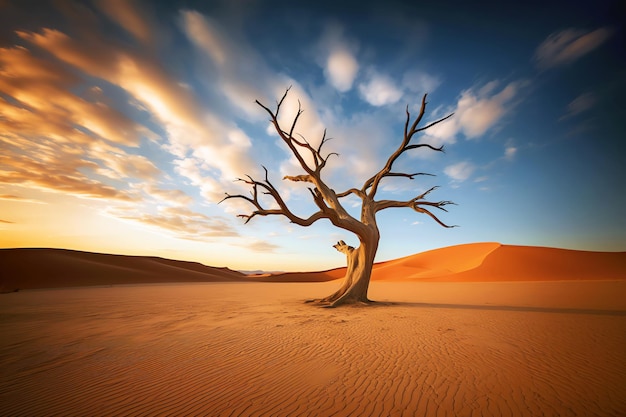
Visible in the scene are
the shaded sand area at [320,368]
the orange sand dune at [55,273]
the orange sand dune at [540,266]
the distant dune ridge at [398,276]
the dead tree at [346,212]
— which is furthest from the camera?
the orange sand dune at [540,266]

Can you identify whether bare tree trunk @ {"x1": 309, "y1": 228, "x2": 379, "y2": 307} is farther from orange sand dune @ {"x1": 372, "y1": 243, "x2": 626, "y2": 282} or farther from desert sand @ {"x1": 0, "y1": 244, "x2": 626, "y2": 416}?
orange sand dune @ {"x1": 372, "y1": 243, "x2": 626, "y2": 282}

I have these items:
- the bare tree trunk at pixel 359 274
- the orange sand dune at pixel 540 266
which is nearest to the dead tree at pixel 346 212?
the bare tree trunk at pixel 359 274

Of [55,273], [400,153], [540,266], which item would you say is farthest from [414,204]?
[55,273]

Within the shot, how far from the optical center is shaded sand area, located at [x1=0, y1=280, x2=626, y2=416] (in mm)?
3148

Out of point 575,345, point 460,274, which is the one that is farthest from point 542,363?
point 460,274

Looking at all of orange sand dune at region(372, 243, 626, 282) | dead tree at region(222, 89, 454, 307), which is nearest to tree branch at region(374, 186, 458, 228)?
dead tree at region(222, 89, 454, 307)

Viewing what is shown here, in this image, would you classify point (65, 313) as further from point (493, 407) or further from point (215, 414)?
point (493, 407)

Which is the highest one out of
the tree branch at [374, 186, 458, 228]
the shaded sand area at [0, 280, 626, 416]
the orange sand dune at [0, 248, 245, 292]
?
the tree branch at [374, 186, 458, 228]

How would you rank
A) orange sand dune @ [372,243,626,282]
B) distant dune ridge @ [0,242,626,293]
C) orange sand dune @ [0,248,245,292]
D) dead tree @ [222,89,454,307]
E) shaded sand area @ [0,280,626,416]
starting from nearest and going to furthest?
shaded sand area @ [0,280,626,416] < dead tree @ [222,89,454,307] < orange sand dune @ [0,248,245,292] < distant dune ridge @ [0,242,626,293] < orange sand dune @ [372,243,626,282]

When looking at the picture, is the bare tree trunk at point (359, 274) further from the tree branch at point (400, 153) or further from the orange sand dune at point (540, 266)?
the orange sand dune at point (540, 266)

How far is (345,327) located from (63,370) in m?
6.26

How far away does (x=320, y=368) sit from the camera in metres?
4.30

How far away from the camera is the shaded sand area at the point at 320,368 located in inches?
124

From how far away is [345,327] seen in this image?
7172 millimetres
